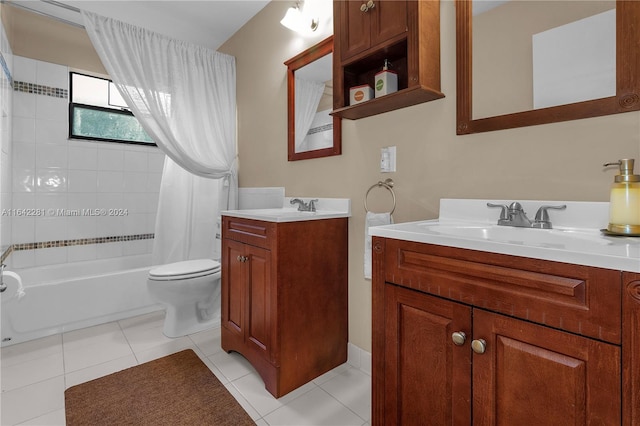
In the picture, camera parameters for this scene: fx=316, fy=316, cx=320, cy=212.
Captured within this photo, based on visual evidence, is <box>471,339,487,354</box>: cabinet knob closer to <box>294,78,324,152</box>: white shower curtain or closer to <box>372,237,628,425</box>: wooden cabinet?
<box>372,237,628,425</box>: wooden cabinet

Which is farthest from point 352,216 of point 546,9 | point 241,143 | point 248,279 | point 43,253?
point 43,253

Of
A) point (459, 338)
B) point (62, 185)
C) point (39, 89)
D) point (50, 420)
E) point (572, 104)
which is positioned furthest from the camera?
point (62, 185)

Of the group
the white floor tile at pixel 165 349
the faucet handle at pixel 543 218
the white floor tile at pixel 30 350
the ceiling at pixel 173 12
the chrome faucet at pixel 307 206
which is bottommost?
the white floor tile at pixel 165 349

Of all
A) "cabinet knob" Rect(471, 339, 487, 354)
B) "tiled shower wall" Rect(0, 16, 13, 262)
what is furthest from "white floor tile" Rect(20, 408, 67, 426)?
"cabinet knob" Rect(471, 339, 487, 354)

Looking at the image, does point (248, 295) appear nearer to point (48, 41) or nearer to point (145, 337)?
point (145, 337)

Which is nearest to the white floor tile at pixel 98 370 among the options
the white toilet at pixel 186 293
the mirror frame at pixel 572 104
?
the white toilet at pixel 186 293

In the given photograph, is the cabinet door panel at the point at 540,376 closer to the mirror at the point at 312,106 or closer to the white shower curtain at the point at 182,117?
the mirror at the point at 312,106

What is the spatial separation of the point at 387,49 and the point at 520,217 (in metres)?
0.94

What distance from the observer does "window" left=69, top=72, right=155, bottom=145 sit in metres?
2.88

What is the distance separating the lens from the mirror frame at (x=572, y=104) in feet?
3.19

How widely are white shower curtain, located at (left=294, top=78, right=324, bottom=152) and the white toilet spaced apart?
1.14 metres

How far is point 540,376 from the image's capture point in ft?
2.41

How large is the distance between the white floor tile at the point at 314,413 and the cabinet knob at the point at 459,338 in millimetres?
818

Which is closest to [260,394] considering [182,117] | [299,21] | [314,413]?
[314,413]
